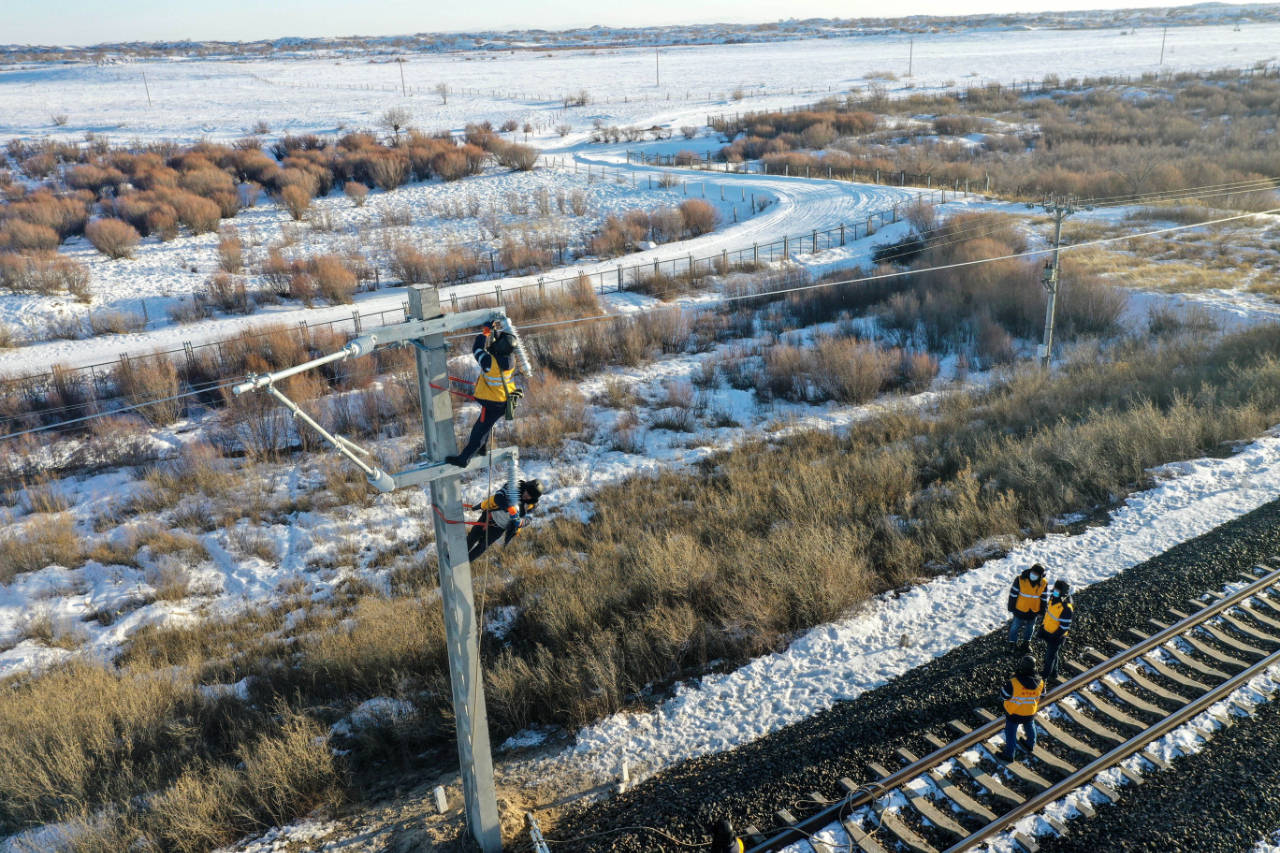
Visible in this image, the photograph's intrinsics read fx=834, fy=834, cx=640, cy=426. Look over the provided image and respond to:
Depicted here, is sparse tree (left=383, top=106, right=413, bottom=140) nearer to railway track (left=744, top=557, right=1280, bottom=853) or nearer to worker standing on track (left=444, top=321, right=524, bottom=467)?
worker standing on track (left=444, top=321, right=524, bottom=467)

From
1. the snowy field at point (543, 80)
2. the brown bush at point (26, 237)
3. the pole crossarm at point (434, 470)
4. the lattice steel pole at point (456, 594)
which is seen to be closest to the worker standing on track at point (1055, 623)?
the lattice steel pole at point (456, 594)

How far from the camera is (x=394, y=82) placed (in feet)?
301

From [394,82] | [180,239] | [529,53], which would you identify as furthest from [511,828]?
[529,53]

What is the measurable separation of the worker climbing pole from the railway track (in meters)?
2.27

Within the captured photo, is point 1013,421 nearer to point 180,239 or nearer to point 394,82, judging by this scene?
point 180,239

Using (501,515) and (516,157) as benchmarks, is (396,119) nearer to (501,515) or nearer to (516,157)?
(516,157)

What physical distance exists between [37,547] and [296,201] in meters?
25.4

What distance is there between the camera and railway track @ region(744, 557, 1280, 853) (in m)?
6.55

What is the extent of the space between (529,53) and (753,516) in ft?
446

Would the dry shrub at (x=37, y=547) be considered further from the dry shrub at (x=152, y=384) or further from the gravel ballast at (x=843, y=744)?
the gravel ballast at (x=843, y=744)

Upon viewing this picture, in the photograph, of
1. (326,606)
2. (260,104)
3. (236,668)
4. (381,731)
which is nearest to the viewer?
(381,731)

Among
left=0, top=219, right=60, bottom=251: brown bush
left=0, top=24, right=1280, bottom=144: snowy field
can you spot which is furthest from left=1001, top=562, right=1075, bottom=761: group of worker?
left=0, top=24, right=1280, bottom=144: snowy field

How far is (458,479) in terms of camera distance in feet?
19.7

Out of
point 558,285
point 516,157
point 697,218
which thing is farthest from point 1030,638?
point 516,157
